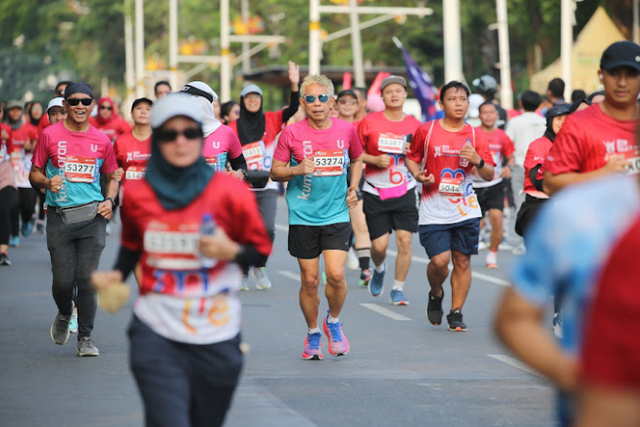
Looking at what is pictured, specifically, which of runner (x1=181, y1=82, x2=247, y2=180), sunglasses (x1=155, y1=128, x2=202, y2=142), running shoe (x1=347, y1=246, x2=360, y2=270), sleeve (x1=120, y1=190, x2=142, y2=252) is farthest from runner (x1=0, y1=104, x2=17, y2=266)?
sunglasses (x1=155, y1=128, x2=202, y2=142)

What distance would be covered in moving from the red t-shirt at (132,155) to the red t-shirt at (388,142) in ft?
9.07

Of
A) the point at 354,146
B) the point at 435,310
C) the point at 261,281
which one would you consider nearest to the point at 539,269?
the point at 354,146

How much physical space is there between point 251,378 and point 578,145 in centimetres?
303

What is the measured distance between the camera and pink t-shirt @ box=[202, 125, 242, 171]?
10820mm

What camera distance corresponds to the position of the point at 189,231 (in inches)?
198

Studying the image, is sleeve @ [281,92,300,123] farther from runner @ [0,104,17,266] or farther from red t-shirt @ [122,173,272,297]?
red t-shirt @ [122,173,272,297]

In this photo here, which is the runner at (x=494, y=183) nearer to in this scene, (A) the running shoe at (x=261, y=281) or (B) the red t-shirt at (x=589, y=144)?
(A) the running shoe at (x=261, y=281)

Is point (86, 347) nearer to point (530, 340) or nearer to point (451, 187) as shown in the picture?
point (451, 187)

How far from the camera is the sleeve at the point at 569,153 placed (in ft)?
22.1

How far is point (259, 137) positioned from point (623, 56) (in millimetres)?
8229

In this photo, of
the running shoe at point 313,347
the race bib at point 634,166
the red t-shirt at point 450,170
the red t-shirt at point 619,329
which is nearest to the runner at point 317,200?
the running shoe at point 313,347

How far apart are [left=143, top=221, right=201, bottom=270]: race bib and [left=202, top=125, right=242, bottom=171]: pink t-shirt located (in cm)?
573

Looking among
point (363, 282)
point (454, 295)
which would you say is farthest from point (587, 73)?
point (454, 295)

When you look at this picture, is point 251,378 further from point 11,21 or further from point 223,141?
point 11,21
